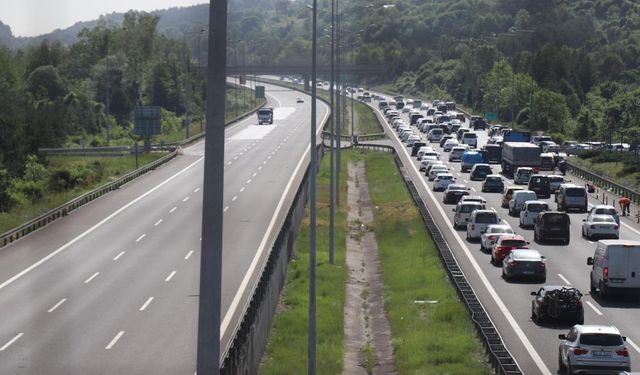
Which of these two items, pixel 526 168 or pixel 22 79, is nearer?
pixel 526 168

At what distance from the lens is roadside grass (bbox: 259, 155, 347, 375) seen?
32.1m

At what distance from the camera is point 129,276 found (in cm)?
4556

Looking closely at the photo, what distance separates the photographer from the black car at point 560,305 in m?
35.8

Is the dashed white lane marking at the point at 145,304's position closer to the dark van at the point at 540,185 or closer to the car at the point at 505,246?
the car at the point at 505,246

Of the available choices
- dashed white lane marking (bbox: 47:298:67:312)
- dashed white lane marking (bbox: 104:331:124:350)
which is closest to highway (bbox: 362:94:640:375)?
dashed white lane marking (bbox: 104:331:124:350)

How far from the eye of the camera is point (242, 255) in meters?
50.7

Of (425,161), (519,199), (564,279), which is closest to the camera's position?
(564,279)

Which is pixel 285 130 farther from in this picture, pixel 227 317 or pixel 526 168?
pixel 227 317

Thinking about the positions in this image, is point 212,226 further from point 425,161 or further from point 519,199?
point 425,161

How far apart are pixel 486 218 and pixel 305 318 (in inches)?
819

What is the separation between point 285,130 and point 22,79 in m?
62.6

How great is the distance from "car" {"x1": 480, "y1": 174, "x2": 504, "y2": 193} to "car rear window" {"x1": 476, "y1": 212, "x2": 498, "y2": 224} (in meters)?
23.6

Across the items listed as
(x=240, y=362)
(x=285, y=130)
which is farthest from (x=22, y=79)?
(x=240, y=362)

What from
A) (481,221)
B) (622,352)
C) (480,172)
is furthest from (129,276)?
(480,172)
